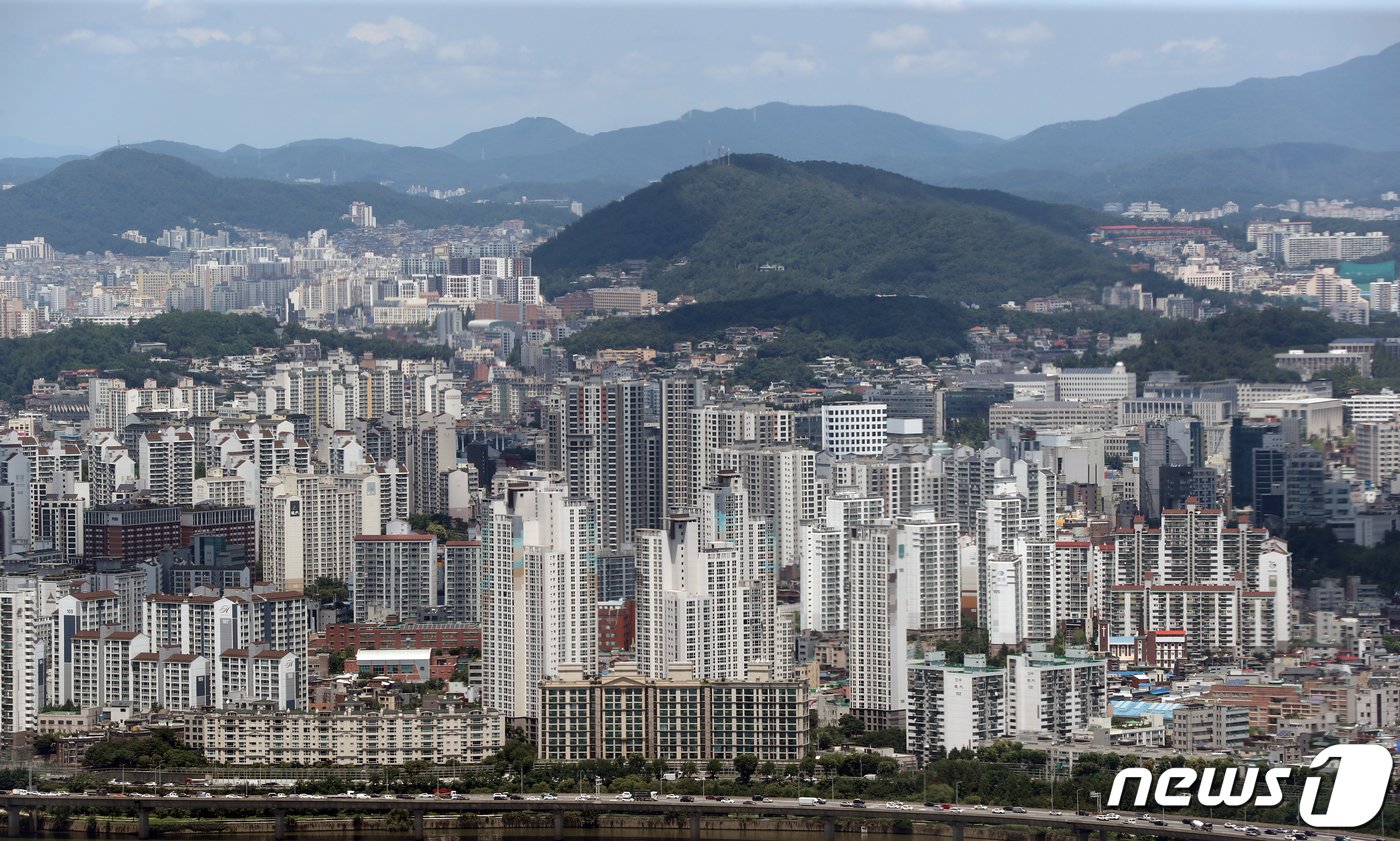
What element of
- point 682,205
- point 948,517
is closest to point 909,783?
point 948,517

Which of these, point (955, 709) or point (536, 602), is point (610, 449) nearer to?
point (536, 602)

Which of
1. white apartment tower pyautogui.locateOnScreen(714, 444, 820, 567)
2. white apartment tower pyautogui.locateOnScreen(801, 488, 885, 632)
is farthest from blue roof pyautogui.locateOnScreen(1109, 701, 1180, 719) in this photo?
white apartment tower pyautogui.locateOnScreen(714, 444, 820, 567)

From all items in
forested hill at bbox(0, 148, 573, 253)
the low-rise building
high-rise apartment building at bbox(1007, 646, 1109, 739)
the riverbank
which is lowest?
the riverbank

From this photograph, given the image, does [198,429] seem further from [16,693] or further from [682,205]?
[682,205]

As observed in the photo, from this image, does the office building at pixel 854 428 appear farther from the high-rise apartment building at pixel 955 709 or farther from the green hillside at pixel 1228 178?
the green hillside at pixel 1228 178

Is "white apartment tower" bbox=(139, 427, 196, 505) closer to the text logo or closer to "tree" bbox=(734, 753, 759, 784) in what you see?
"tree" bbox=(734, 753, 759, 784)

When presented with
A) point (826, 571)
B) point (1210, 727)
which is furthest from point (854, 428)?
point (1210, 727)
